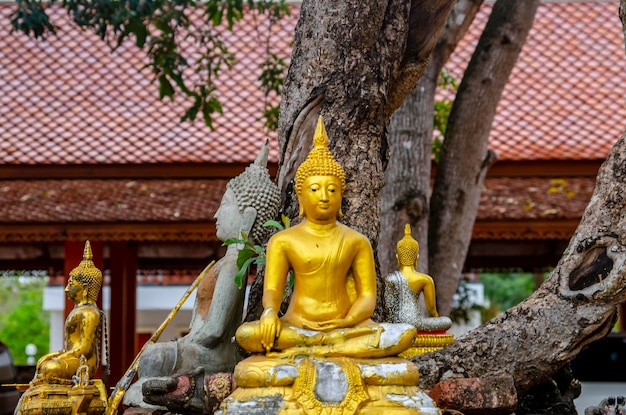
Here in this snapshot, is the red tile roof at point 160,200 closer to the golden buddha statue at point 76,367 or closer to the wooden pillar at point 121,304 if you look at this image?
the wooden pillar at point 121,304

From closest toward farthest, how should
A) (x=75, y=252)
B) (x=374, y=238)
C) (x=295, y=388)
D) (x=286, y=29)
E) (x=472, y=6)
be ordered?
(x=295, y=388), (x=374, y=238), (x=472, y=6), (x=75, y=252), (x=286, y=29)

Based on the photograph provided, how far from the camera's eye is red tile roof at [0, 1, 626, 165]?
409 inches

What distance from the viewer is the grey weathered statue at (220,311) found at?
522 cm

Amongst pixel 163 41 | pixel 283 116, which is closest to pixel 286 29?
pixel 163 41

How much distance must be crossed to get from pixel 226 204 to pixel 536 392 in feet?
6.66

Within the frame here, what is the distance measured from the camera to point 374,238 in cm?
579

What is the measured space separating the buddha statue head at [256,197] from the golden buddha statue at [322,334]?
828 mm

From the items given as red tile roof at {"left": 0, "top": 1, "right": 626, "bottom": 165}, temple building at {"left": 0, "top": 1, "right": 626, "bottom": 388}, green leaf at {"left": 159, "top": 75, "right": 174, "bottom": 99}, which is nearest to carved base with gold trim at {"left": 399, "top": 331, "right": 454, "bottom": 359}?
green leaf at {"left": 159, "top": 75, "right": 174, "bottom": 99}

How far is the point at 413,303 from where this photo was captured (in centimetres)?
623

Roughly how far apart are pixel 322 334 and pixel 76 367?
1.37 meters

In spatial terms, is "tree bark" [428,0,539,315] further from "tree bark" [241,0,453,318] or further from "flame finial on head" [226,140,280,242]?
"flame finial on head" [226,140,280,242]

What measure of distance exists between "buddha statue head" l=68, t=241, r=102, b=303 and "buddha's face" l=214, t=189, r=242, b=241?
639 millimetres

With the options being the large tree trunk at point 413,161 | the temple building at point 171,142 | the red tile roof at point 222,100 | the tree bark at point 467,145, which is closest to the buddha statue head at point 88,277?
the large tree trunk at point 413,161

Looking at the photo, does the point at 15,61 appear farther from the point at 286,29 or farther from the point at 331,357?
the point at 331,357
